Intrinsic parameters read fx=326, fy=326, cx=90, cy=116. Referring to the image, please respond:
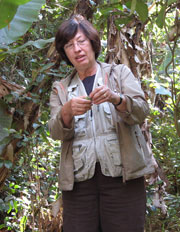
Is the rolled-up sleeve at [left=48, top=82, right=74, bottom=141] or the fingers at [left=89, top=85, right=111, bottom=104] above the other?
the fingers at [left=89, top=85, right=111, bottom=104]

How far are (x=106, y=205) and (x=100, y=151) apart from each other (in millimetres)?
230

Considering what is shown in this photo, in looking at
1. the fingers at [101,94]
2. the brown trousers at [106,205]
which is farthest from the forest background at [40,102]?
the fingers at [101,94]

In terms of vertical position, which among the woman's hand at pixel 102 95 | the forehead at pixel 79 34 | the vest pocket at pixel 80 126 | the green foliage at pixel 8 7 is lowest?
the vest pocket at pixel 80 126

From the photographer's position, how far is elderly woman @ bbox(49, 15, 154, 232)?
133cm

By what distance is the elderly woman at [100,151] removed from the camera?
52.4 inches

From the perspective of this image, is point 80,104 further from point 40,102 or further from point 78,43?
point 40,102

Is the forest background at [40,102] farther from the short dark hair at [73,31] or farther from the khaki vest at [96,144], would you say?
the khaki vest at [96,144]

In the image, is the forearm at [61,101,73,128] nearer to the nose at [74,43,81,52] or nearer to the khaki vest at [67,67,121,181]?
the khaki vest at [67,67,121,181]

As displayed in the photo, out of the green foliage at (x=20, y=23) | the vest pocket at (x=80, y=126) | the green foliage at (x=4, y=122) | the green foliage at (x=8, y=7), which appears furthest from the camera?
the green foliage at (x=4, y=122)

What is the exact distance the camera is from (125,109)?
4.21 feet

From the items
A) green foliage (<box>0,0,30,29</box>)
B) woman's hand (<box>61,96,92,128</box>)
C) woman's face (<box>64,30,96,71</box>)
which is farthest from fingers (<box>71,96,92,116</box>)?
green foliage (<box>0,0,30,29</box>)

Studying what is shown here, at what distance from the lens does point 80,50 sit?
143cm

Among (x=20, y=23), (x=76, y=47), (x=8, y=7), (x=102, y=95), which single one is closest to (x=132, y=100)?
(x=102, y=95)

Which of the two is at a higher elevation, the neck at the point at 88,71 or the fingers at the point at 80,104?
the neck at the point at 88,71
